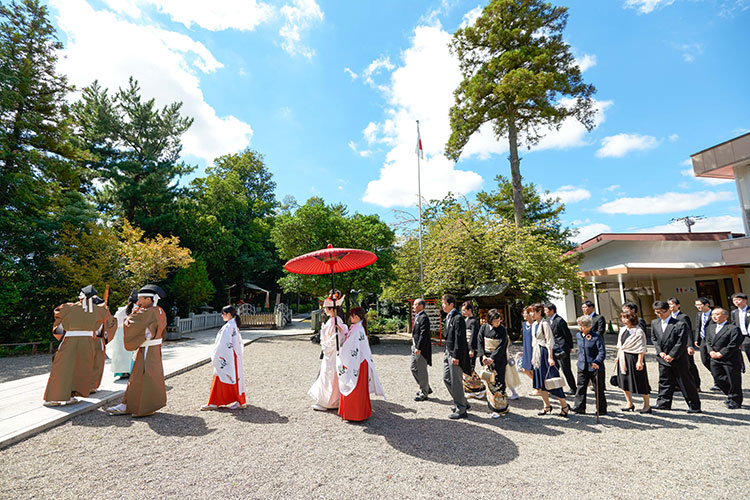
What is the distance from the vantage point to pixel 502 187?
23281 millimetres

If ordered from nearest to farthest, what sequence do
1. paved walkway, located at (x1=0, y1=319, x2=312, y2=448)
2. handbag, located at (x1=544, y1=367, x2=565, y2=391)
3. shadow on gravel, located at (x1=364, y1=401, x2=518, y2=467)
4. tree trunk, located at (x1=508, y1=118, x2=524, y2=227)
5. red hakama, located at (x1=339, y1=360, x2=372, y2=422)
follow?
1. shadow on gravel, located at (x1=364, y1=401, x2=518, y2=467)
2. paved walkway, located at (x1=0, y1=319, x2=312, y2=448)
3. red hakama, located at (x1=339, y1=360, x2=372, y2=422)
4. handbag, located at (x1=544, y1=367, x2=565, y2=391)
5. tree trunk, located at (x1=508, y1=118, x2=524, y2=227)

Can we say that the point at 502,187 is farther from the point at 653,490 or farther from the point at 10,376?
the point at 10,376

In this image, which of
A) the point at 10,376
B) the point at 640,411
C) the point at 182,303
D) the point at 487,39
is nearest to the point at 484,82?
the point at 487,39

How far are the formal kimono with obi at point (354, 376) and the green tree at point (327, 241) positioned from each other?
907 centimetres

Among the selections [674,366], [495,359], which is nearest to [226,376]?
[495,359]

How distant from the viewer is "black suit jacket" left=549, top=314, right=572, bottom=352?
18.1 ft

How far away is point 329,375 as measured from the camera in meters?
5.66

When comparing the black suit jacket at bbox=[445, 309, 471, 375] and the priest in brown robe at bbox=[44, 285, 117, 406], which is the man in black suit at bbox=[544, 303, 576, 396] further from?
the priest in brown robe at bbox=[44, 285, 117, 406]

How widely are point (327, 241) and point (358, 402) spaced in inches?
404

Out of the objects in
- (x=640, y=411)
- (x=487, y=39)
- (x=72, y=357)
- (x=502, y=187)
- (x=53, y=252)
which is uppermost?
(x=487, y=39)

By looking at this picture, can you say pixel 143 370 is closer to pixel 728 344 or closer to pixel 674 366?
pixel 674 366

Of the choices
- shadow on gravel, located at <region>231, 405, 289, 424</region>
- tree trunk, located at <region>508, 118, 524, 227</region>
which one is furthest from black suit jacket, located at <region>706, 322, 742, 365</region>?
tree trunk, located at <region>508, 118, 524, 227</region>

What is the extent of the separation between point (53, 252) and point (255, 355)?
971cm

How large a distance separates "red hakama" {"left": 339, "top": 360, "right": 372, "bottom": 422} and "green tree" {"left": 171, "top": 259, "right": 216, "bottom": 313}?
57.9ft
